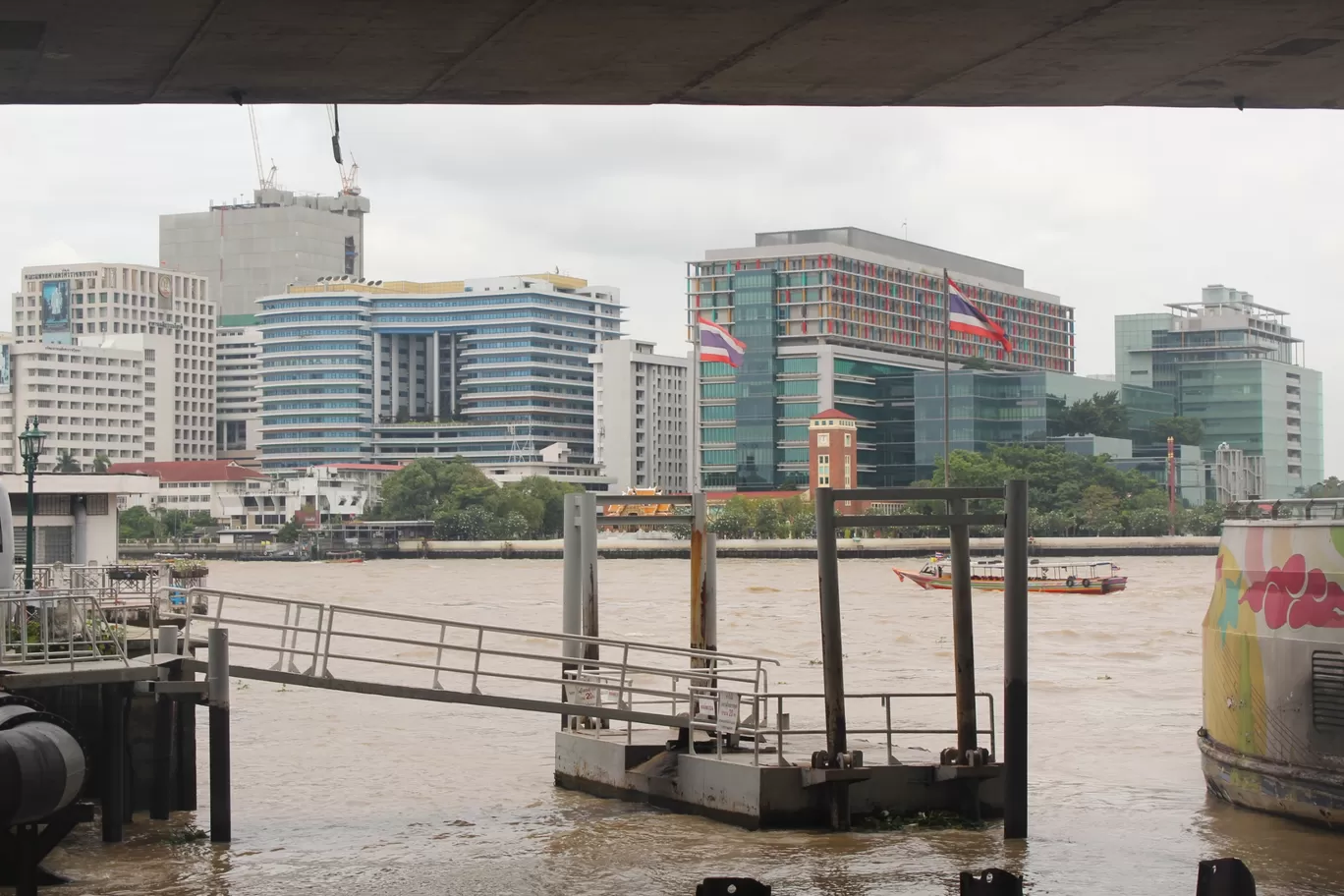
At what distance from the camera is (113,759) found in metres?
20.7

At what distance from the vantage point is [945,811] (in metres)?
21.2

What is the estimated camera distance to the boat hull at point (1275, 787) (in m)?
20.3

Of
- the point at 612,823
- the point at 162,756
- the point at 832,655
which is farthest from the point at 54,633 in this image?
the point at 832,655

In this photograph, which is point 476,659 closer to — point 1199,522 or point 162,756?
point 162,756

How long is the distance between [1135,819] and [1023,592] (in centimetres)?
554

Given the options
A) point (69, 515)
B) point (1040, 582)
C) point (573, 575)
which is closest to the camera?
point (573, 575)

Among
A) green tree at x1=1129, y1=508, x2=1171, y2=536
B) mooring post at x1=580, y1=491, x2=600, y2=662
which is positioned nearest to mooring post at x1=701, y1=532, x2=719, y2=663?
mooring post at x1=580, y1=491, x2=600, y2=662

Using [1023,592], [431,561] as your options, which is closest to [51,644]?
[1023,592]

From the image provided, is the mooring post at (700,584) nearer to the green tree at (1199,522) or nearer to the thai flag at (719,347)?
the thai flag at (719,347)

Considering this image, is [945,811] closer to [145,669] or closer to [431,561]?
[145,669]

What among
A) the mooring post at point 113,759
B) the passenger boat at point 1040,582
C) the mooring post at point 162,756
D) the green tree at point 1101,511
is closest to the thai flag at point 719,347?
the passenger boat at point 1040,582

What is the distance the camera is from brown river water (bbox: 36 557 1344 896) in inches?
745

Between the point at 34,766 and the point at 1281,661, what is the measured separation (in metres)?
14.6

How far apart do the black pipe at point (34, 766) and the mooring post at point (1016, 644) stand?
10.3m
